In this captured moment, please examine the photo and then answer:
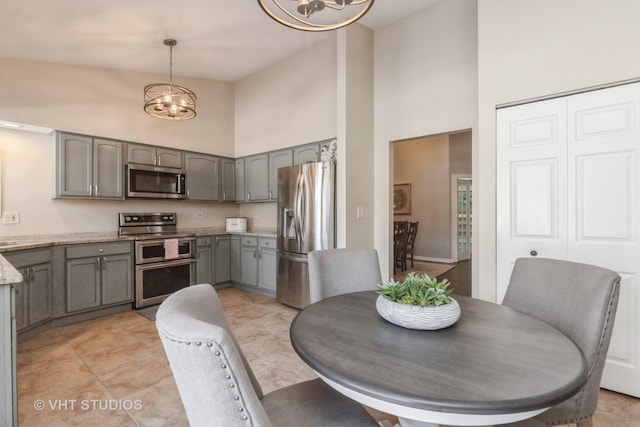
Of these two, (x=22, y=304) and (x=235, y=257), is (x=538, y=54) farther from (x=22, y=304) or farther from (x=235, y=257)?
(x=22, y=304)

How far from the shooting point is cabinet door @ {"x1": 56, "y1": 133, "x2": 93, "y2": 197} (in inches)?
136

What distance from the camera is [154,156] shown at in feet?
13.9

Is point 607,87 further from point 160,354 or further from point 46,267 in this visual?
point 46,267

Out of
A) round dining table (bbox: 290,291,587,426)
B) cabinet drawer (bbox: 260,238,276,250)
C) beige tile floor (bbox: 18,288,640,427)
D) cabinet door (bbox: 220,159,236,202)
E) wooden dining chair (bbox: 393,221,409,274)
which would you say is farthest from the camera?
wooden dining chair (bbox: 393,221,409,274)

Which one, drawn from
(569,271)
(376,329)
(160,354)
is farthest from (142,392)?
(569,271)

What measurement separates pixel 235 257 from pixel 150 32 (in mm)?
3025

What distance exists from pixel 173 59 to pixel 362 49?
7.95 ft

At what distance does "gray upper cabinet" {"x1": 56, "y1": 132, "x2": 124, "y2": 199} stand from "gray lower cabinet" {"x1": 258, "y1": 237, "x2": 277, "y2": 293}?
1.88m

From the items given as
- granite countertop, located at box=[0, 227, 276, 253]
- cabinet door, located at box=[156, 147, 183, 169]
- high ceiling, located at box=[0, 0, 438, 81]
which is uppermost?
high ceiling, located at box=[0, 0, 438, 81]

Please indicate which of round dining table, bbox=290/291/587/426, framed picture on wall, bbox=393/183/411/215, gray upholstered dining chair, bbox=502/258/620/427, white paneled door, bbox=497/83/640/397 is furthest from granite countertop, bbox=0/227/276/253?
framed picture on wall, bbox=393/183/411/215

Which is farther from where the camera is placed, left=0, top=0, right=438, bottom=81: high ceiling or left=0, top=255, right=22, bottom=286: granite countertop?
left=0, top=0, right=438, bottom=81: high ceiling

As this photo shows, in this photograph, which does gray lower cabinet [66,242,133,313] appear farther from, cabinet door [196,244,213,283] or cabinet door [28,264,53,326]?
cabinet door [196,244,213,283]

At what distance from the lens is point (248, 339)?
2.96 meters

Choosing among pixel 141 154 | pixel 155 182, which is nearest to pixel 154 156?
pixel 141 154
